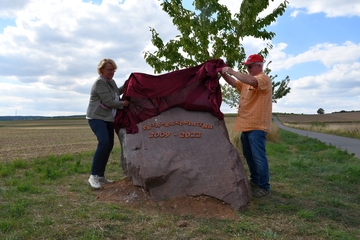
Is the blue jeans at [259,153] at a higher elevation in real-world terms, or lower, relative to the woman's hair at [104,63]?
lower

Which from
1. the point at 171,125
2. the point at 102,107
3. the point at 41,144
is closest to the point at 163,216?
the point at 171,125

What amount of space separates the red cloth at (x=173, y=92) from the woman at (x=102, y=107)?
249 millimetres

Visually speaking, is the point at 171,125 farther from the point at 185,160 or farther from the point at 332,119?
the point at 332,119

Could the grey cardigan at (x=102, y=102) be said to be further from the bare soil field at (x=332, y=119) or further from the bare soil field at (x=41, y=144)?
the bare soil field at (x=332, y=119)

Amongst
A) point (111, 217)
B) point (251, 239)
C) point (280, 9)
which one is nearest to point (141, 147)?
point (111, 217)

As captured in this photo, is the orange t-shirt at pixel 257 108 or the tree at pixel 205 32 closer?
the orange t-shirt at pixel 257 108

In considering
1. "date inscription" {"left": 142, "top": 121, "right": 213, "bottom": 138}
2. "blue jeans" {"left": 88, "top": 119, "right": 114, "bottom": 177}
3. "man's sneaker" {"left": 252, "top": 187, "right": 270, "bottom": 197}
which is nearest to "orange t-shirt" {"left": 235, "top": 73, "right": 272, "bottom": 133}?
"date inscription" {"left": 142, "top": 121, "right": 213, "bottom": 138}

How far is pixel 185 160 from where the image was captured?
4.81 m

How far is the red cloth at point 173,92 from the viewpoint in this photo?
5.39m

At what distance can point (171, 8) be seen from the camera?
9.70 meters

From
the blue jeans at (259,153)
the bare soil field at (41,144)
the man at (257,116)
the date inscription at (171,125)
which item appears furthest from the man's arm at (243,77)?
the bare soil field at (41,144)

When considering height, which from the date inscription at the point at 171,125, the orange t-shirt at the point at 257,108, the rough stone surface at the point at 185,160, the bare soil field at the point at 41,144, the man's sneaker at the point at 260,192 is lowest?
the bare soil field at the point at 41,144

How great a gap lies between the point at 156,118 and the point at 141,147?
562mm

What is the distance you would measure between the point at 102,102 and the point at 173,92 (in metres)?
1.16
